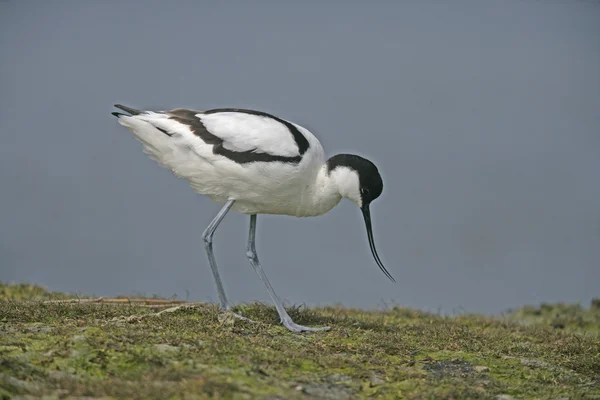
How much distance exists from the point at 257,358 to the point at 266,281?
7.70 feet

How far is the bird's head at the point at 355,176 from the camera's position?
7875 mm

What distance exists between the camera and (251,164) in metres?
7.54

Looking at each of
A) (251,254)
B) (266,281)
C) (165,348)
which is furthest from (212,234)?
(165,348)

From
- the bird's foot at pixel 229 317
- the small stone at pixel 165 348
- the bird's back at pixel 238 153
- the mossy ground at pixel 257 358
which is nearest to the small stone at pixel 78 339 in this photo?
the mossy ground at pixel 257 358

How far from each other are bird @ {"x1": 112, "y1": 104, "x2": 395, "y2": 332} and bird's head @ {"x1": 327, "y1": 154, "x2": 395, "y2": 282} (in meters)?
0.01

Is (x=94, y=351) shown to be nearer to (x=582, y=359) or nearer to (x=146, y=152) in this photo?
(x=146, y=152)

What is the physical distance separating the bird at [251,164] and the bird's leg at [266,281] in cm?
1

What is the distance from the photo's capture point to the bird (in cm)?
756

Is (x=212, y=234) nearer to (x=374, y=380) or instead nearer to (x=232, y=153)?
(x=232, y=153)

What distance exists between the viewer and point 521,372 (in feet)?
21.1

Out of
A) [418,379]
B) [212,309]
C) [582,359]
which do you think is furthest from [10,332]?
[582,359]

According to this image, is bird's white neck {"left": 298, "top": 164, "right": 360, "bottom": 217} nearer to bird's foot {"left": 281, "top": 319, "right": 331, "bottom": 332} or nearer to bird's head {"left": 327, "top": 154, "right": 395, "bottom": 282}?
bird's head {"left": 327, "top": 154, "right": 395, "bottom": 282}

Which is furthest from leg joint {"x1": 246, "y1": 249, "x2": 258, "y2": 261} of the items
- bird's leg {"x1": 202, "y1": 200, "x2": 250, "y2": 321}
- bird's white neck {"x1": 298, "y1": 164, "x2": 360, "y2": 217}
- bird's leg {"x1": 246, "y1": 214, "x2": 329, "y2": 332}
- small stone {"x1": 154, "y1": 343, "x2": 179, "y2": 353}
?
Answer: small stone {"x1": 154, "y1": 343, "x2": 179, "y2": 353}

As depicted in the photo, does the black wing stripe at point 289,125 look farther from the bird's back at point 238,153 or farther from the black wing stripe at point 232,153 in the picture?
the black wing stripe at point 232,153
